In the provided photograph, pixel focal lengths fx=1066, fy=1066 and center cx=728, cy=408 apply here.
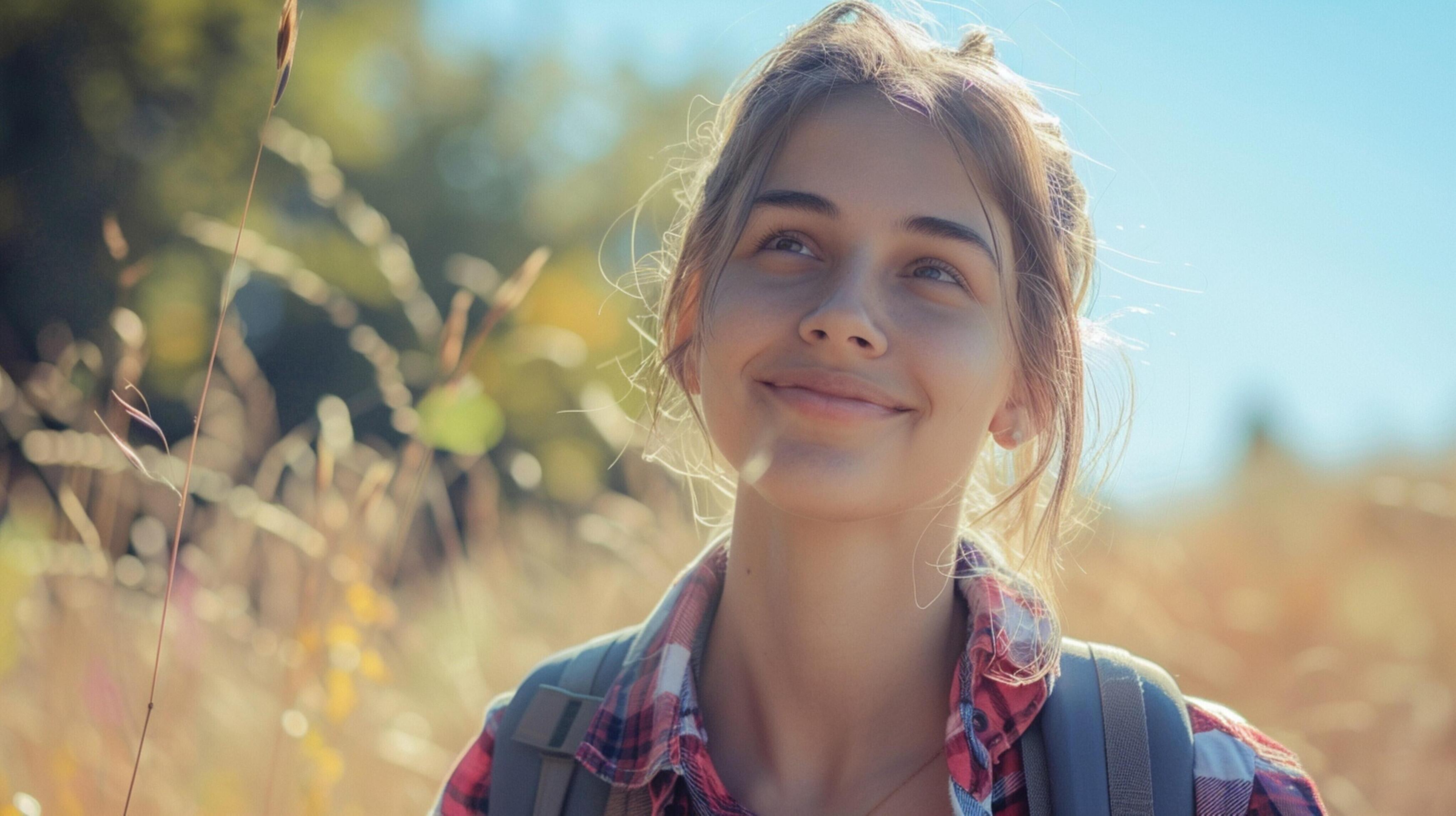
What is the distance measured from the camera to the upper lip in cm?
160

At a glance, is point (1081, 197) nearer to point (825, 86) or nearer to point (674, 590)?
point (825, 86)

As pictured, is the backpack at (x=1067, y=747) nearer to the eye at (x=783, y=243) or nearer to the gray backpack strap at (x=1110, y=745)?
the gray backpack strap at (x=1110, y=745)

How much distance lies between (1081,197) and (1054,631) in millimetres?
808

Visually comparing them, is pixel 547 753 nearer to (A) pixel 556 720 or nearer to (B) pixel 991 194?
(A) pixel 556 720

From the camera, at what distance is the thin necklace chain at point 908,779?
1725 millimetres

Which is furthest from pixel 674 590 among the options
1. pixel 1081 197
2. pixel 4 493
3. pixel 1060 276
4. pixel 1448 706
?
pixel 4 493

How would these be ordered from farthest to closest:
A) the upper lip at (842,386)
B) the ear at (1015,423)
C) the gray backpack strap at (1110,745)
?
1. the ear at (1015,423)
2. the upper lip at (842,386)
3. the gray backpack strap at (1110,745)

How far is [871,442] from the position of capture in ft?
5.32

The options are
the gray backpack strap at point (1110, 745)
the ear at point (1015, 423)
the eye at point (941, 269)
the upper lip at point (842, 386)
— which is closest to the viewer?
the gray backpack strap at point (1110, 745)

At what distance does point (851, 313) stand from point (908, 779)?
77 centimetres

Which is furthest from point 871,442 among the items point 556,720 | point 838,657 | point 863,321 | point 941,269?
point 556,720

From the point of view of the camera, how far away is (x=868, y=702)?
1.83 metres

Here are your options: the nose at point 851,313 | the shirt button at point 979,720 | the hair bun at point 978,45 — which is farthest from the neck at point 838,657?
the hair bun at point 978,45

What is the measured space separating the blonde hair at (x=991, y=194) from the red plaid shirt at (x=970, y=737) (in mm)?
177
